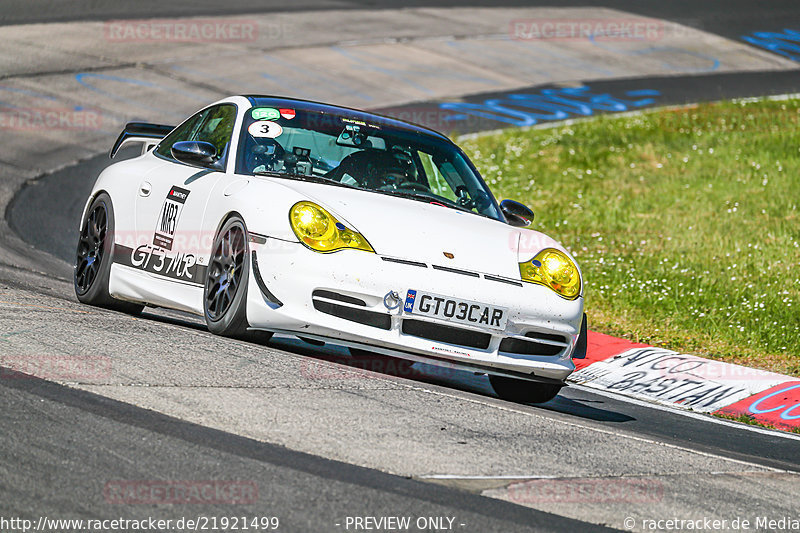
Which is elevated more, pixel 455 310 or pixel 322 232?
pixel 322 232

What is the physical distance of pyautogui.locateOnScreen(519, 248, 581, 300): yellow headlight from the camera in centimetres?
718

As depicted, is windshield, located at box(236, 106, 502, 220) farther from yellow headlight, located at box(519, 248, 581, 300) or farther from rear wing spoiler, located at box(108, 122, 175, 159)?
rear wing spoiler, located at box(108, 122, 175, 159)

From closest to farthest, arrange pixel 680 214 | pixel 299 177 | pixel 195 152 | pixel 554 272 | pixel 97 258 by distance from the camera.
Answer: pixel 554 272 < pixel 299 177 < pixel 195 152 < pixel 97 258 < pixel 680 214

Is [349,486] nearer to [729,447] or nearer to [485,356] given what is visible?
[485,356]

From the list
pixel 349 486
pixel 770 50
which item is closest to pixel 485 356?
pixel 349 486

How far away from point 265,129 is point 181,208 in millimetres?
717

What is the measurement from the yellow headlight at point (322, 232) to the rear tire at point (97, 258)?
2061mm

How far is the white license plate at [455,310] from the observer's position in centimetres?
672

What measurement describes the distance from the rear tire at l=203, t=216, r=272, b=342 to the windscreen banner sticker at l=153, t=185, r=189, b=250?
65 cm

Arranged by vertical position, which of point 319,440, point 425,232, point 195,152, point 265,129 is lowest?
point 319,440

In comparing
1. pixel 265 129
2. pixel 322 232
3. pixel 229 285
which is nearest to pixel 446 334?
pixel 322 232

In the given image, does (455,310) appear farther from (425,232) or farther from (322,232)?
(322,232)

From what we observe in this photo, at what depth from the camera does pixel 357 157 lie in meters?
7.96

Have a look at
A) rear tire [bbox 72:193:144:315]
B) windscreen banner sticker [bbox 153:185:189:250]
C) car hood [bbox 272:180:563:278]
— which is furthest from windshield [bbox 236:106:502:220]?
rear tire [bbox 72:193:144:315]
